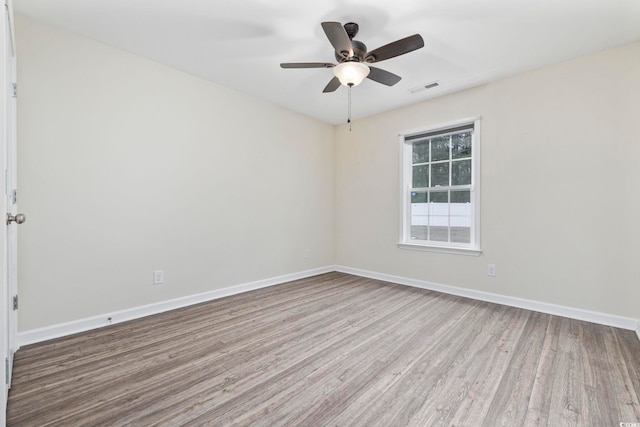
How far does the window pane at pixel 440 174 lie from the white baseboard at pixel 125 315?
262 cm

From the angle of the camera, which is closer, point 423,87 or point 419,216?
point 423,87

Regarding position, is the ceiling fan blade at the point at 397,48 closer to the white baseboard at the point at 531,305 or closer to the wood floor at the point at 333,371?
the wood floor at the point at 333,371

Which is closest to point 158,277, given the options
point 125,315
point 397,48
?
point 125,315

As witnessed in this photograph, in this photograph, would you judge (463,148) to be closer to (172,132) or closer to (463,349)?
(463,349)

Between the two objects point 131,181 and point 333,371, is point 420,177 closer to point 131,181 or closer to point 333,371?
point 333,371

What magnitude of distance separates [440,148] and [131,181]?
3694mm

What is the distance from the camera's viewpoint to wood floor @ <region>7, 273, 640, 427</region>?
1.53 m

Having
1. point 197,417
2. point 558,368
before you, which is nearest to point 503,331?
point 558,368

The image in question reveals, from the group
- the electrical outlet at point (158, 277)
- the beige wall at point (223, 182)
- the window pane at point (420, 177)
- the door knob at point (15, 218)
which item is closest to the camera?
the door knob at point (15, 218)

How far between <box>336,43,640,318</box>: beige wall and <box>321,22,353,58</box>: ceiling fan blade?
5.25 feet

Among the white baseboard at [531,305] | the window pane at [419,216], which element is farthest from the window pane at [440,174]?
the white baseboard at [531,305]

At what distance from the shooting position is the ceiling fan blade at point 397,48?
79.2 inches

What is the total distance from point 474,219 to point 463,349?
5.94 ft

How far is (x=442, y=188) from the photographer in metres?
3.87
